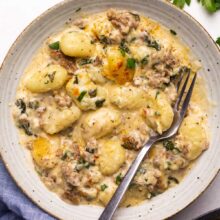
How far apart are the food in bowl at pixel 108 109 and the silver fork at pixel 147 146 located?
4 cm

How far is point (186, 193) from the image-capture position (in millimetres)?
3182

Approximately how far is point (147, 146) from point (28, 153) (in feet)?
2.43

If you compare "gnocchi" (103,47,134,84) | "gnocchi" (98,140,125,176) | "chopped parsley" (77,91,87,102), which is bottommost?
"gnocchi" (98,140,125,176)

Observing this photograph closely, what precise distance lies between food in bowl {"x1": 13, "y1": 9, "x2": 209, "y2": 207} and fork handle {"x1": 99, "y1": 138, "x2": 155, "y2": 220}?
7 centimetres

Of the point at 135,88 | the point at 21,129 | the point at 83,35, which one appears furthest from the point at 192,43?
the point at 21,129

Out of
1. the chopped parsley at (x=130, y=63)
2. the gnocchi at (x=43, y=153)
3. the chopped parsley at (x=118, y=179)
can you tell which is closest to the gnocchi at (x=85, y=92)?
the chopped parsley at (x=130, y=63)

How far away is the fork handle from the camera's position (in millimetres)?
2992

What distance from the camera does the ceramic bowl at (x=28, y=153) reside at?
313 centimetres

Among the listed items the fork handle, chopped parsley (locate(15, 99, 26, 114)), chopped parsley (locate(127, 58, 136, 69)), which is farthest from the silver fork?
chopped parsley (locate(15, 99, 26, 114))

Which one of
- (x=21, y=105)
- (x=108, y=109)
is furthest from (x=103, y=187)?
(x=21, y=105)

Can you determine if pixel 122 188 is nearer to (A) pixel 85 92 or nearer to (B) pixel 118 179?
(B) pixel 118 179

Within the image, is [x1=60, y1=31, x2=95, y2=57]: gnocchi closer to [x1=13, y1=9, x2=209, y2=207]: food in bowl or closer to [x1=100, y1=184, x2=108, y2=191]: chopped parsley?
[x1=13, y1=9, x2=209, y2=207]: food in bowl

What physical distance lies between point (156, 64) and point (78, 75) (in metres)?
0.46

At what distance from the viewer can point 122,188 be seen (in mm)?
2992
